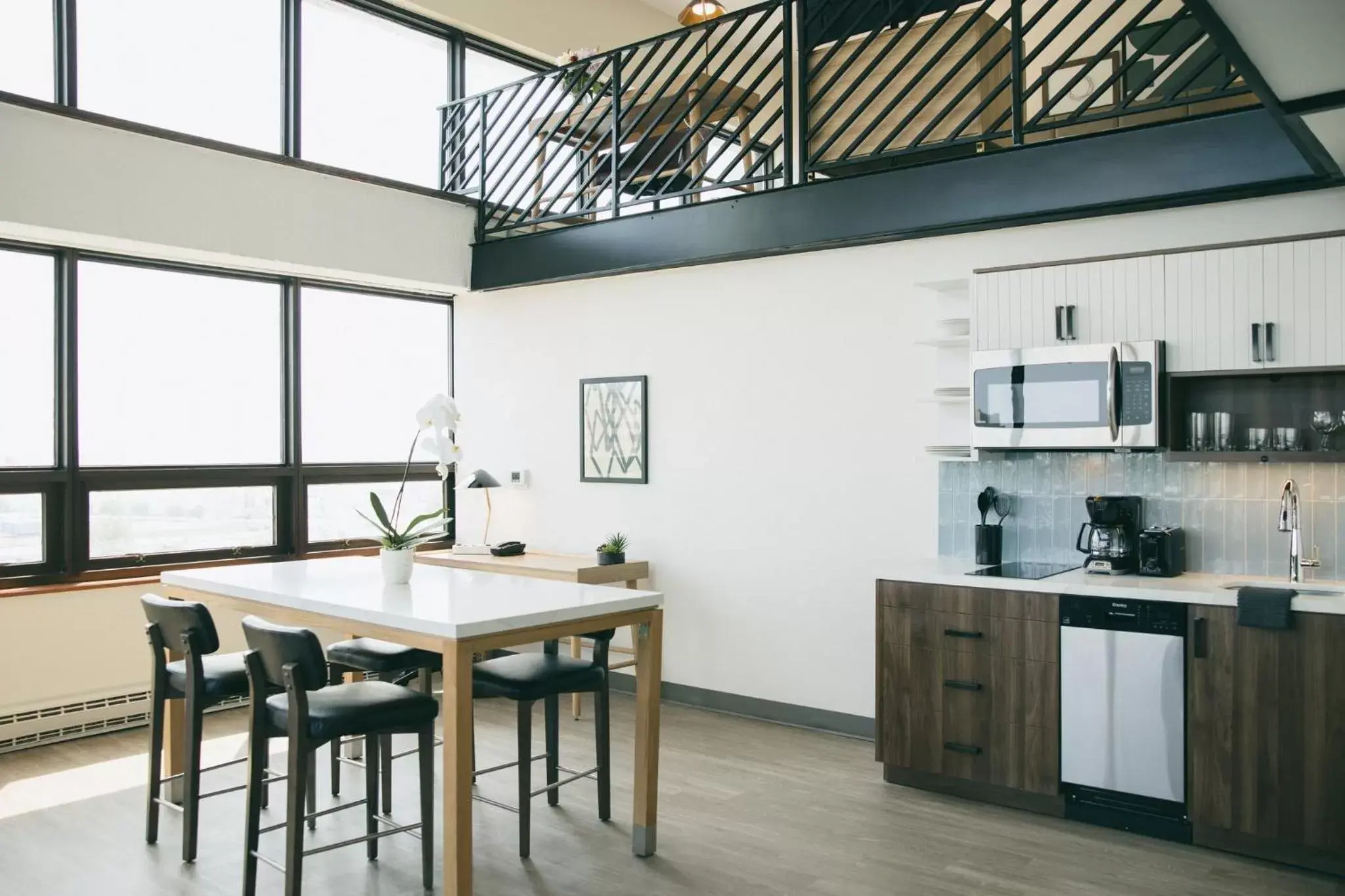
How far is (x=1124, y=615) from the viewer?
3854mm

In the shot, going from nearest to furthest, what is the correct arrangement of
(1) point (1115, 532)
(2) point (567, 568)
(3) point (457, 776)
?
1. (3) point (457, 776)
2. (1) point (1115, 532)
3. (2) point (567, 568)

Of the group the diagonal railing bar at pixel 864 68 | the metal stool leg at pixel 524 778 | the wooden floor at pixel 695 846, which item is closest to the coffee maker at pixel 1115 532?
the wooden floor at pixel 695 846

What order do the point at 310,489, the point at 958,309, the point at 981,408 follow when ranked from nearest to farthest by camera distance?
the point at 981,408 → the point at 958,309 → the point at 310,489

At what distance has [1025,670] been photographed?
4.07m

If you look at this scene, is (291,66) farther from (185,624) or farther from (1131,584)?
(1131,584)

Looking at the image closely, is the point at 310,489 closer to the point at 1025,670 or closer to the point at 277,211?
the point at 277,211

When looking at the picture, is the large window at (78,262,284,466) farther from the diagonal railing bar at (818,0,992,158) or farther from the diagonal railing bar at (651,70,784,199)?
the diagonal railing bar at (818,0,992,158)

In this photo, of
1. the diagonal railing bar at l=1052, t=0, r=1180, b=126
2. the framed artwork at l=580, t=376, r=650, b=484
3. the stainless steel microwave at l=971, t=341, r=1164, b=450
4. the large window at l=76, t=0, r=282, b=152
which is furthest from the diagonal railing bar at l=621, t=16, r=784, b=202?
the large window at l=76, t=0, r=282, b=152

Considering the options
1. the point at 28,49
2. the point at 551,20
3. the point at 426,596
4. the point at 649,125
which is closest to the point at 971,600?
the point at 426,596

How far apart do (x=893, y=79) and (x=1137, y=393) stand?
1.85m

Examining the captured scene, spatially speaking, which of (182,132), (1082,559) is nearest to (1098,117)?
(1082,559)

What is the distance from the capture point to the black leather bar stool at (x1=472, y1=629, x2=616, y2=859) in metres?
3.65

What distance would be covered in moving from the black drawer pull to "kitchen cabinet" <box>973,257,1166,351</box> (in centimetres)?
167

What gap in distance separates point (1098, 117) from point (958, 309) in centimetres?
102
